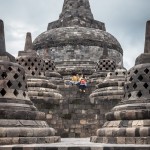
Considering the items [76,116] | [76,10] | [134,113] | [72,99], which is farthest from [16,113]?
[76,10]

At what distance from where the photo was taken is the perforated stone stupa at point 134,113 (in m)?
9.56

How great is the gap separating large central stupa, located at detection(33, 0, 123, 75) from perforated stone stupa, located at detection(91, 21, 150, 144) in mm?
16533

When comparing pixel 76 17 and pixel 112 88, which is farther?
pixel 76 17

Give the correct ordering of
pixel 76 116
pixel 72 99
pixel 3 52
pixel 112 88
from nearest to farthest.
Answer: pixel 3 52 → pixel 76 116 → pixel 72 99 → pixel 112 88

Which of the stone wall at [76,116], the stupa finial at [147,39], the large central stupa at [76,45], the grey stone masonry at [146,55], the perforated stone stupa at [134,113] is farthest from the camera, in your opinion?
the large central stupa at [76,45]

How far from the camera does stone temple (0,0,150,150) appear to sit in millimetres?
9453

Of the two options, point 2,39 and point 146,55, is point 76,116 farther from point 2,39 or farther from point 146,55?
point 2,39

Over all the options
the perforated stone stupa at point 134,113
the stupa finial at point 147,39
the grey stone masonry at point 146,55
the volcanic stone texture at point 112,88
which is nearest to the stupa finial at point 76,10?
the volcanic stone texture at point 112,88

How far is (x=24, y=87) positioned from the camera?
10.7 m

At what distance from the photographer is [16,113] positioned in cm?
964

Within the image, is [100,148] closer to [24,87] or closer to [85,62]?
[24,87]

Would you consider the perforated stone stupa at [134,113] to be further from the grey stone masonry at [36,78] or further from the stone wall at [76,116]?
the grey stone masonry at [36,78]

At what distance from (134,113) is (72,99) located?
588 cm

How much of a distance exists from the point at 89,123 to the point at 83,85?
17.4ft
